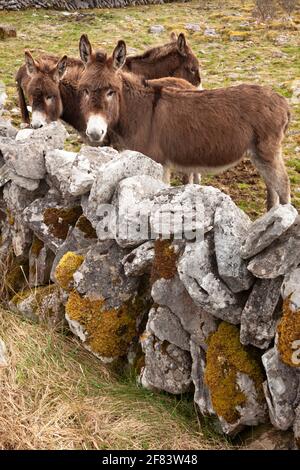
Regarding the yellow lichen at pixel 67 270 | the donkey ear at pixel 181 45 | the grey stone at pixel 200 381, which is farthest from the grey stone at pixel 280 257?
the donkey ear at pixel 181 45

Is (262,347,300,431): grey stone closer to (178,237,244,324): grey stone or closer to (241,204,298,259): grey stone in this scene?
(178,237,244,324): grey stone

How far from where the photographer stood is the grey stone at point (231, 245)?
3512 mm

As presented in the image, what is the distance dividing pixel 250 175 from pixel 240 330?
4748 millimetres

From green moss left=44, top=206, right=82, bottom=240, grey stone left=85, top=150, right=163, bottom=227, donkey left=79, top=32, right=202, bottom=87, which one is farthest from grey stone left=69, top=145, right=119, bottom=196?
donkey left=79, top=32, right=202, bottom=87

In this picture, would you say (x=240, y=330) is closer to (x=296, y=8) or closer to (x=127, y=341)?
(x=127, y=341)

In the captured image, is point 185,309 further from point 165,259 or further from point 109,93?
point 109,93

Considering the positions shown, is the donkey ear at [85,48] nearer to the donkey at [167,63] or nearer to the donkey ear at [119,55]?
the donkey ear at [119,55]

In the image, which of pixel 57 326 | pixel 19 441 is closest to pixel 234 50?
pixel 57 326

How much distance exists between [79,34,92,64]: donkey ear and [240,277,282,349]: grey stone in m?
3.80

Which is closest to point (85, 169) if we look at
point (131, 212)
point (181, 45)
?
point (131, 212)

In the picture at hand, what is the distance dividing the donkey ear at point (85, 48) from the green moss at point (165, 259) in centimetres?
307

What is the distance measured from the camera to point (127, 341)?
14.2ft

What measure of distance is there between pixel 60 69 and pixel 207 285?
4.54 m

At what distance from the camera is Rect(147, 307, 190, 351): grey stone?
3949 mm
